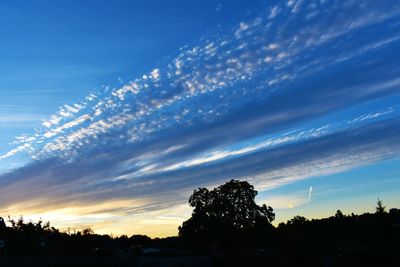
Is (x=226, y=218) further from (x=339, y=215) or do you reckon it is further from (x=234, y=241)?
(x=339, y=215)

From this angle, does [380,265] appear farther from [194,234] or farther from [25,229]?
[194,234]

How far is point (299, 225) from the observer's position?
166 ft

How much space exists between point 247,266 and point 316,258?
984 cm

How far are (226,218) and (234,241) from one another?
16.1 feet

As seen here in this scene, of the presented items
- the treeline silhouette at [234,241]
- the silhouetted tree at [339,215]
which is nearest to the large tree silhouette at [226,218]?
the treeline silhouette at [234,241]

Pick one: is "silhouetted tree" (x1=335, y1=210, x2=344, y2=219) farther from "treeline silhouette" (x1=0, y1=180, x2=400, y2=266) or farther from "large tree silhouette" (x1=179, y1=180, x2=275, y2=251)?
"large tree silhouette" (x1=179, y1=180, x2=275, y2=251)

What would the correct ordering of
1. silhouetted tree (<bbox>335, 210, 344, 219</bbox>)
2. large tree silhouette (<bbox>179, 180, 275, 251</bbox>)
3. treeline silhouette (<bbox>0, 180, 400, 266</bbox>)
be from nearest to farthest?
treeline silhouette (<bbox>0, 180, 400, 266</bbox>) → large tree silhouette (<bbox>179, 180, 275, 251</bbox>) → silhouetted tree (<bbox>335, 210, 344, 219</bbox>)

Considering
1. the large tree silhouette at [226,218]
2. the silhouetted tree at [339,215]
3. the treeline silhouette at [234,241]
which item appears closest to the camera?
the treeline silhouette at [234,241]

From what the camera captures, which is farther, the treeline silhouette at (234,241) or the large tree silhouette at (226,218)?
the large tree silhouette at (226,218)

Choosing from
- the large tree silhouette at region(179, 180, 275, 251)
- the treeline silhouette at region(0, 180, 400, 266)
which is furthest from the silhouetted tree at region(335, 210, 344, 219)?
the large tree silhouette at region(179, 180, 275, 251)

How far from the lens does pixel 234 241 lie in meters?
86.0

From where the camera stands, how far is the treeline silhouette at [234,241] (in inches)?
1790

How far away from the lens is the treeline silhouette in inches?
1790

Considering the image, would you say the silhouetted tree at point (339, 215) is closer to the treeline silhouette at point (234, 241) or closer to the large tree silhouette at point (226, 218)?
the treeline silhouette at point (234, 241)
